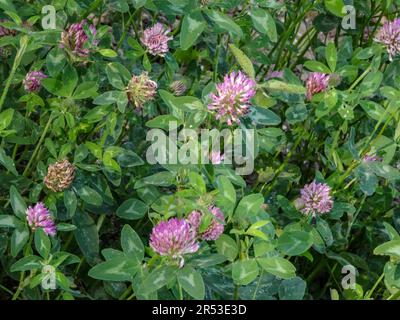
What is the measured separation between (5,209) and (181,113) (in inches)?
17.3

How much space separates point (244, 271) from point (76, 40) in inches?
21.3

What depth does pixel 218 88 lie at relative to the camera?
1.27 m

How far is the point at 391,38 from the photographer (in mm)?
1650

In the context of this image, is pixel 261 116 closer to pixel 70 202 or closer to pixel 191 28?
pixel 191 28

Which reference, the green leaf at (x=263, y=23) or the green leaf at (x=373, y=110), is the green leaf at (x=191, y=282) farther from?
the green leaf at (x=373, y=110)

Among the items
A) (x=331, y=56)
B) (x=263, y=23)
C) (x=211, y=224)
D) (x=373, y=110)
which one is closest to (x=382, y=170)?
(x=373, y=110)

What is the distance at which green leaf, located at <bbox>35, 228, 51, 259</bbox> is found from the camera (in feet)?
4.33

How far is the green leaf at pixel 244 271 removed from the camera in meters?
1.22

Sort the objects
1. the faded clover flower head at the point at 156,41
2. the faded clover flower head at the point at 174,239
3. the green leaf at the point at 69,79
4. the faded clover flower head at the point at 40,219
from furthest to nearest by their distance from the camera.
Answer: the faded clover flower head at the point at 156,41
the green leaf at the point at 69,79
the faded clover flower head at the point at 40,219
the faded clover flower head at the point at 174,239

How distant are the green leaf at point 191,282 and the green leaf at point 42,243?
10.3 inches

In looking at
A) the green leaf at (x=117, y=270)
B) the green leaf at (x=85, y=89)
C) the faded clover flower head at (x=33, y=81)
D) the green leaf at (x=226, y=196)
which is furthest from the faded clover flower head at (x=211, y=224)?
the faded clover flower head at (x=33, y=81)

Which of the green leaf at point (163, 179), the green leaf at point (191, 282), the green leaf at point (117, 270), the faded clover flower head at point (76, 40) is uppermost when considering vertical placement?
the faded clover flower head at point (76, 40)

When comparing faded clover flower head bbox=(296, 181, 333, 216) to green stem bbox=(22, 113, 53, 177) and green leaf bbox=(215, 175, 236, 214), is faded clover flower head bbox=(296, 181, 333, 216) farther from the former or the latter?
green stem bbox=(22, 113, 53, 177)
